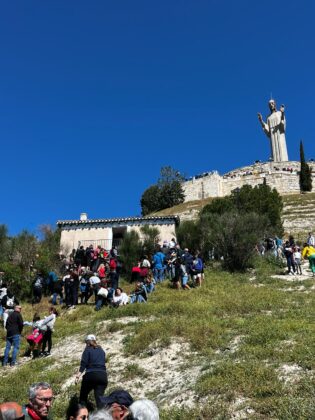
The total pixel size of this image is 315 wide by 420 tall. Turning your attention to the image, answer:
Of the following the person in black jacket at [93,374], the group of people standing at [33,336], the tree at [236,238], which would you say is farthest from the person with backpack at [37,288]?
the person in black jacket at [93,374]

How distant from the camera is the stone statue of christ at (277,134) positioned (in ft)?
209

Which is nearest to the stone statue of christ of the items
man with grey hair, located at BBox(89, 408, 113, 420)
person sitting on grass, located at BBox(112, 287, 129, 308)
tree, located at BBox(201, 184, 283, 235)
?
tree, located at BBox(201, 184, 283, 235)

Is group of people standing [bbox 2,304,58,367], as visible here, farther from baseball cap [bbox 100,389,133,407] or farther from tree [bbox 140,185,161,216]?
tree [bbox 140,185,161,216]

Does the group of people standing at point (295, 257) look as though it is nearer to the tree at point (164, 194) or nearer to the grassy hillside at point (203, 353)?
the grassy hillside at point (203, 353)

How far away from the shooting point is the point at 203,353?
375 inches

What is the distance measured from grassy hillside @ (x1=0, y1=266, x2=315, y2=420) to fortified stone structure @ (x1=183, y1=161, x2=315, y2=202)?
43164 mm

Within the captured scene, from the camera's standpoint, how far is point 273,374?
729 centimetres

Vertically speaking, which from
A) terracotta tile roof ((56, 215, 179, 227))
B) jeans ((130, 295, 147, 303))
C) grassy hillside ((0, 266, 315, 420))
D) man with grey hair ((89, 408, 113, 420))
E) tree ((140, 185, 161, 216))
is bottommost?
grassy hillside ((0, 266, 315, 420))

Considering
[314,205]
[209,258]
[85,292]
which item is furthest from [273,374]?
[314,205]

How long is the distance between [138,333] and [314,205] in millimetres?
37801

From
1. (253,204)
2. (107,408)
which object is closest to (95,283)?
(107,408)

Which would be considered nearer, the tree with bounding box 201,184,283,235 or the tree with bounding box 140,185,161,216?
the tree with bounding box 201,184,283,235

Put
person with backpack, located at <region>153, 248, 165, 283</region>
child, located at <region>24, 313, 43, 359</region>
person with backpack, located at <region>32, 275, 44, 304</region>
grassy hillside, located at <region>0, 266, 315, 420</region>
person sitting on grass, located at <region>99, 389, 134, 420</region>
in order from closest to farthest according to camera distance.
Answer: person sitting on grass, located at <region>99, 389, 134, 420</region> → grassy hillside, located at <region>0, 266, 315, 420</region> → child, located at <region>24, 313, 43, 359</region> → person with backpack, located at <region>32, 275, 44, 304</region> → person with backpack, located at <region>153, 248, 165, 283</region>

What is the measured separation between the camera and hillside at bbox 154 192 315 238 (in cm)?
3616
